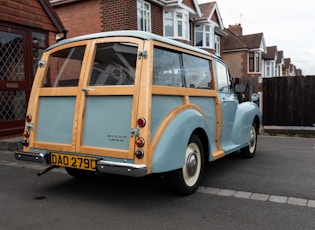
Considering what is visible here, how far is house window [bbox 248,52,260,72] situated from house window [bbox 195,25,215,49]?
11.7m

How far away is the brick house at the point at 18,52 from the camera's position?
826 cm

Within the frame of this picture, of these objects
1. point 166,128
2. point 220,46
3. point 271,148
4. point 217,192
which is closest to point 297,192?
point 217,192

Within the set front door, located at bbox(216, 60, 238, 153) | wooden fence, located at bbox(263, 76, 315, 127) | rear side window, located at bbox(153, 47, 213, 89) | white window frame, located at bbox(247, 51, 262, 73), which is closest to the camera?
rear side window, located at bbox(153, 47, 213, 89)

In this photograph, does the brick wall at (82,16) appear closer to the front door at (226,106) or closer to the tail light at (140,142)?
the front door at (226,106)

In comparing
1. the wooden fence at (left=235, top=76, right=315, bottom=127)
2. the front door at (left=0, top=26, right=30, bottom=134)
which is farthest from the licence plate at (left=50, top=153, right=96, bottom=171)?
the wooden fence at (left=235, top=76, right=315, bottom=127)

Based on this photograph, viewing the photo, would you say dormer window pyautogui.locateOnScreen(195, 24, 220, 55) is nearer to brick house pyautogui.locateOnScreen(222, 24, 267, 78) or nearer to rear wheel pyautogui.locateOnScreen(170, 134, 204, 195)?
brick house pyautogui.locateOnScreen(222, 24, 267, 78)

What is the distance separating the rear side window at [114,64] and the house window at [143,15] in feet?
36.5

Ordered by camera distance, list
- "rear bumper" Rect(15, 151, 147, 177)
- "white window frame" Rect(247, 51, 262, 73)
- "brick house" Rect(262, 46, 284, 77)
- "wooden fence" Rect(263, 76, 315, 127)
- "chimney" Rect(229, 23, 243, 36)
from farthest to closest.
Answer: "brick house" Rect(262, 46, 284, 77), "chimney" Rect(229, 23, 243, 36), "white window frame" Rect(247, 51, 262, 73), "wooden fence" Rect(263, 76, 315, 127), "rear bumper" Rect(15, 151, 147, 177)

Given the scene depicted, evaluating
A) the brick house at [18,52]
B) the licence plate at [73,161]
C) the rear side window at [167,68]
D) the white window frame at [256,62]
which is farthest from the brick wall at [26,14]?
the white window frame at [256,62]

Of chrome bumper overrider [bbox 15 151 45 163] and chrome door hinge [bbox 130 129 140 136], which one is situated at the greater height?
chrome door hinge [bbox 130 129 140 136]

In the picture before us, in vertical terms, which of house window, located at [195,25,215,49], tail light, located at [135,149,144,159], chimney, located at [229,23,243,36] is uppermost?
chimney, located at [229,23,243,36]

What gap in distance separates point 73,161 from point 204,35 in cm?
2033

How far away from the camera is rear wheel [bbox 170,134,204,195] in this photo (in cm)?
420

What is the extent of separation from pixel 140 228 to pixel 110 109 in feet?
4.54
